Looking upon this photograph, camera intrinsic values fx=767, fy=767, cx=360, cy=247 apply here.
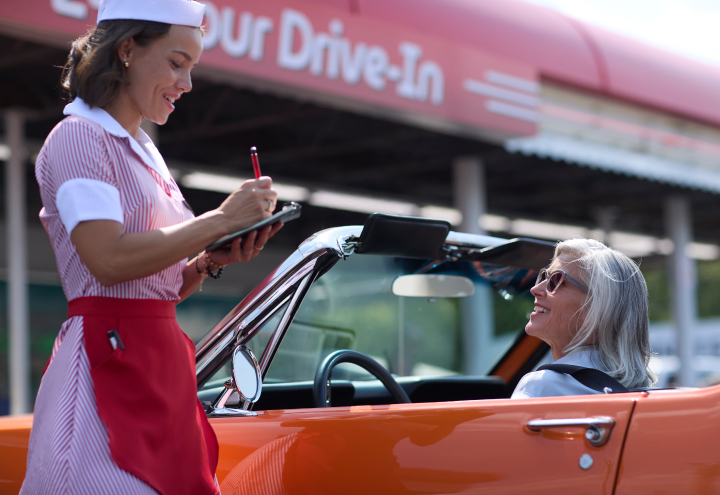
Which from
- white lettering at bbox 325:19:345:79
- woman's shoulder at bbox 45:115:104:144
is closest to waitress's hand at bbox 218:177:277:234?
woman's shoulder at bbox 45:115:104:144

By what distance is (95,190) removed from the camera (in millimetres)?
1373

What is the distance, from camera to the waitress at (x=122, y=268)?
1.36m

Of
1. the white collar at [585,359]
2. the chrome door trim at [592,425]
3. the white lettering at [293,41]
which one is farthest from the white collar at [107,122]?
the white lettering at [293,41]

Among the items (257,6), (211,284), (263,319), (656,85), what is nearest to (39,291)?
(211,284)

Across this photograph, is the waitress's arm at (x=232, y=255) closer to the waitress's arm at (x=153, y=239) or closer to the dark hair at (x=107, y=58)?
the waitress's arm at (x=153, y=239)

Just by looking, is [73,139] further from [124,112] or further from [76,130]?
[124,112]

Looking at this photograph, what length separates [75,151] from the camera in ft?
4.64

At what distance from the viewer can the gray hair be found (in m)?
2.09

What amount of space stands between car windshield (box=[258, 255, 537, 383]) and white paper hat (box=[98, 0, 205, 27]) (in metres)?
0.94

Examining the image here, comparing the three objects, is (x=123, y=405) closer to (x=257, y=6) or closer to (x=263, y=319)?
(x=263, y=319)

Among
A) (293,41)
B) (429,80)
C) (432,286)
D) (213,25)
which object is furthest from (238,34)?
A: (432,286)

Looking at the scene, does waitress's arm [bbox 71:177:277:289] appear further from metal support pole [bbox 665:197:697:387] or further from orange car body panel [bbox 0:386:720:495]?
metal support pole [bbox 665:197:697:387]

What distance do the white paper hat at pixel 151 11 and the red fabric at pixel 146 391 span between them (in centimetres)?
56

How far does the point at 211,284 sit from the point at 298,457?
15029 mm
